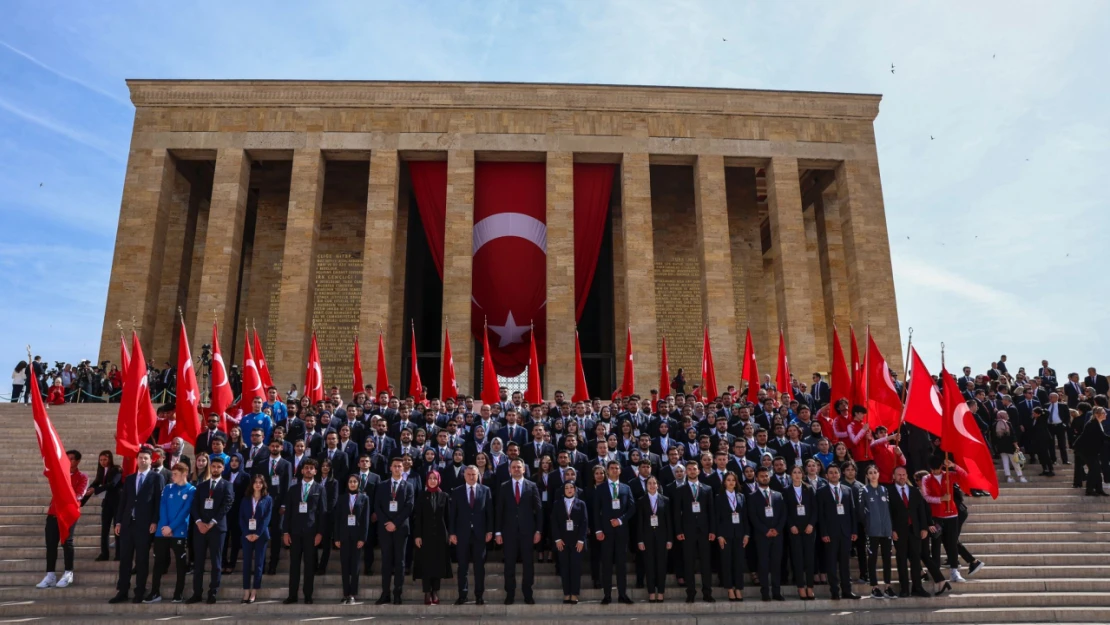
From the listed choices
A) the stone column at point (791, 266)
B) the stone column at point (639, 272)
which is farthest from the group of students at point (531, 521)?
the stone column at point (791, 266)

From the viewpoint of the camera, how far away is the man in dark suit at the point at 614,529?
8656mm

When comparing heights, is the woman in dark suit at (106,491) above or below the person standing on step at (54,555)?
above

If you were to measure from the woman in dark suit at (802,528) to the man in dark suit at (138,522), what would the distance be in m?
7.28

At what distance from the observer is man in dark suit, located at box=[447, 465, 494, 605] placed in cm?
865

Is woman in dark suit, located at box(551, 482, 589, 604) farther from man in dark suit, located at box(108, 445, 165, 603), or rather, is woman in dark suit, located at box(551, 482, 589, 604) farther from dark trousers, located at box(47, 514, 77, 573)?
dark trousers, located at box(47, 514, 77, 573)

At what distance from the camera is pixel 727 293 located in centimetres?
2273

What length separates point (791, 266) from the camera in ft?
76.2

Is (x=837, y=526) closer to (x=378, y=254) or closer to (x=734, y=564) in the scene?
(x=734, y=564)

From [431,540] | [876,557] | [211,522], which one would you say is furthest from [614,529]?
[211,522]

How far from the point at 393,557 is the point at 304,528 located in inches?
41.3

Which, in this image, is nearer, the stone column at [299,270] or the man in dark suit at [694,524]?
the man in dark suit at [694,524]

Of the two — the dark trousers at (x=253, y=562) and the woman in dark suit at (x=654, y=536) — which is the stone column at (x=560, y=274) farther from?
the dark trousers at (x=253, y=562)

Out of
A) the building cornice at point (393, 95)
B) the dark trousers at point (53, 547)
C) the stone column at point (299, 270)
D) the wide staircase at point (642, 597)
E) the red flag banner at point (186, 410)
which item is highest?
the building cornice at point (393, 95)

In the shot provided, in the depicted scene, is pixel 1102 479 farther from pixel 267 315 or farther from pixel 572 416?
pixel 267 315
